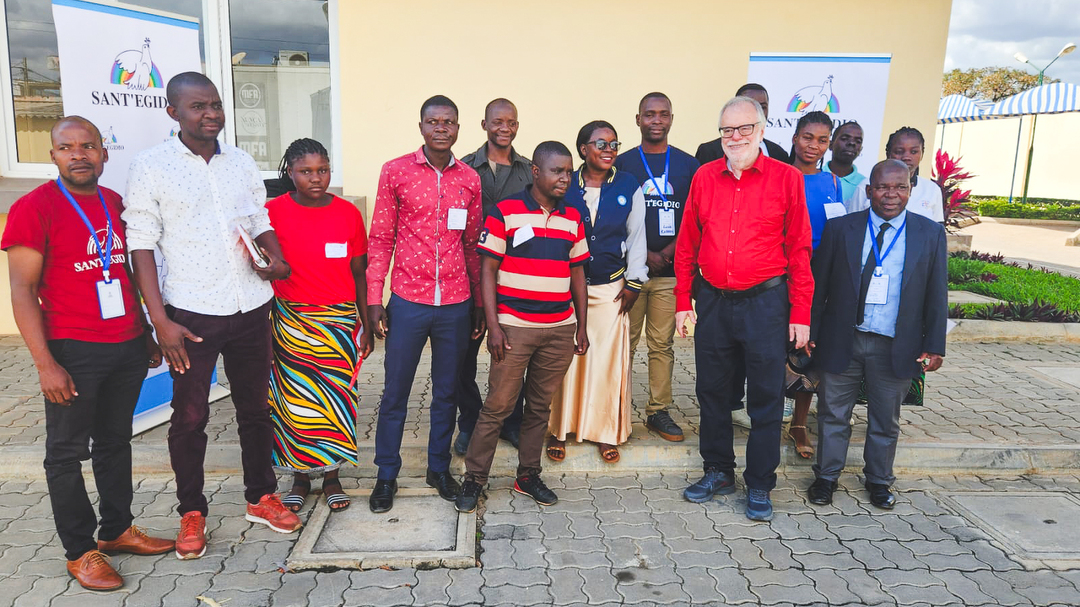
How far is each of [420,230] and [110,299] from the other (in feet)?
4.58

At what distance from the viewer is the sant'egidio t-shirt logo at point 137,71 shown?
4.28 metres

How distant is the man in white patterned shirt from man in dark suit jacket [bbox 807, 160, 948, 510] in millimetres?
2888

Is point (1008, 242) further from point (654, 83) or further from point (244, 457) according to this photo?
point (244, 457)

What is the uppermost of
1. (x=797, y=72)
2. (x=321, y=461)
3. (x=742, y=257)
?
(x=797, y=72)

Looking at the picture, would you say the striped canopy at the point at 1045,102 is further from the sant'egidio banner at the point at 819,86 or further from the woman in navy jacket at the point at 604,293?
the woman in navy jacket at the point at 604,293

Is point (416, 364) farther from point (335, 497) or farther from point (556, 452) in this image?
point (556, 452)

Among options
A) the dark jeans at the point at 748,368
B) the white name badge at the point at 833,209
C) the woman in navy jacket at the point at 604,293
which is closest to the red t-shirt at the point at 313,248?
the woman in navy jacket at the point at 604,293

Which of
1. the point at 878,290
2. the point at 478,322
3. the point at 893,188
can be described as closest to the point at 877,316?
the point at 878,290

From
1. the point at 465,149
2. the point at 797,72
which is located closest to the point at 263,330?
the point at 465,149

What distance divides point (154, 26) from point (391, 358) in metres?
2.65

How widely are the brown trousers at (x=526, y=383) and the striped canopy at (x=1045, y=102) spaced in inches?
943

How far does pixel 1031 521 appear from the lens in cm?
395

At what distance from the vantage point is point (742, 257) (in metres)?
3.71

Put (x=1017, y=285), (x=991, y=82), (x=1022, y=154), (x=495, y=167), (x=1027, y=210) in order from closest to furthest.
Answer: (x=495, y=167) → (x=1017, y=285) → (x=1027, y=210) → (x=1022, y=154) → (x=991, y=82)
